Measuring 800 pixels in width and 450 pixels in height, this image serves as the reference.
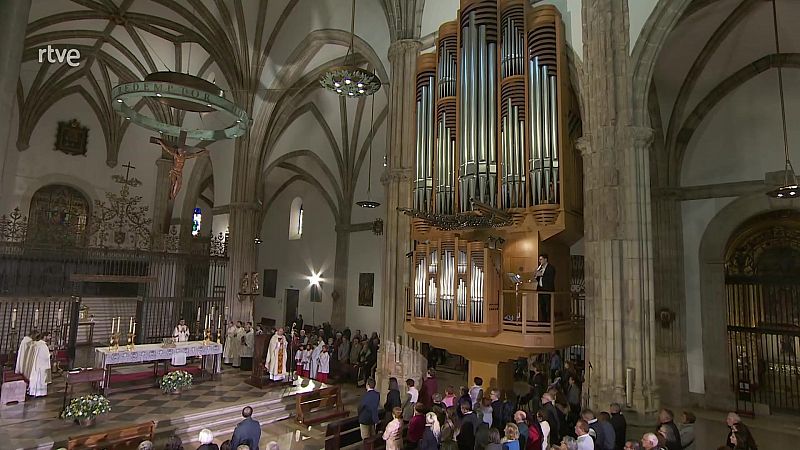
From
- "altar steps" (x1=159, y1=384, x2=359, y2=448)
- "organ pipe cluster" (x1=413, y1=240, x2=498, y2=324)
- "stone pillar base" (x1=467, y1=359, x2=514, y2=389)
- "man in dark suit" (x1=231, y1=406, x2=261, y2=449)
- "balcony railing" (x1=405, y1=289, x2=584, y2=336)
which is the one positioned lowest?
"altar steps" (x1=159, y1=384, x2=359, y2=448)

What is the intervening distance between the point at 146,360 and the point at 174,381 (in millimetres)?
858

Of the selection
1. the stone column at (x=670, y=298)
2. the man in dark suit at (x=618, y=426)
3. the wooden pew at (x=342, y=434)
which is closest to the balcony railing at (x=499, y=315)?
the man in dark suit at (x=618, y=426)

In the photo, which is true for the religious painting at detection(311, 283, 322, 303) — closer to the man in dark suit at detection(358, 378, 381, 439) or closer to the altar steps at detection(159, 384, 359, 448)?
the altar steps at detection(159, 384, 359, 448)

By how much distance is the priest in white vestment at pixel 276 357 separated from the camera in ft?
37.8

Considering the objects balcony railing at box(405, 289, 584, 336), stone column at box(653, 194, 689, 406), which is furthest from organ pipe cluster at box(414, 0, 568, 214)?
stone column at box(653, 194, 689, 406)

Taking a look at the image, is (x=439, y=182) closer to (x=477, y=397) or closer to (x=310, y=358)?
(x=477, y=397)

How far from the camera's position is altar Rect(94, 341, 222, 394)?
10.0 metres

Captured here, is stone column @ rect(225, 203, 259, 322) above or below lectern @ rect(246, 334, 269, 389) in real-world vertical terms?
above

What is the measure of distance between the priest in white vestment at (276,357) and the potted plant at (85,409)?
3.79 metres

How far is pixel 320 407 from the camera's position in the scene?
10445mm

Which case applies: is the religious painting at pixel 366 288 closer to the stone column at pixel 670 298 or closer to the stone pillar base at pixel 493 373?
the stone pillar base at pixel 493 373

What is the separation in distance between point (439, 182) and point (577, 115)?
130 inches

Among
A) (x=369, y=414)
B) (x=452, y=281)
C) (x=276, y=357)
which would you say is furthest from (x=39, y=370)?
(x=452, y=281)

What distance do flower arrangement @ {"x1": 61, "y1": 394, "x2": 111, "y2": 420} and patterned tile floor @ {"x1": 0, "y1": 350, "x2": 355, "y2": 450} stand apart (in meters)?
0.22
